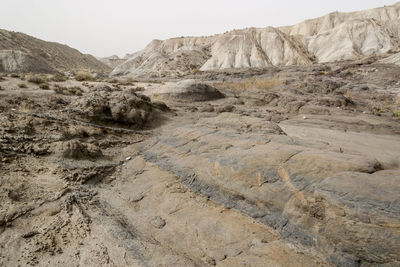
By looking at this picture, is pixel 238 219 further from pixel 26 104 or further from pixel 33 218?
pixel 26 104

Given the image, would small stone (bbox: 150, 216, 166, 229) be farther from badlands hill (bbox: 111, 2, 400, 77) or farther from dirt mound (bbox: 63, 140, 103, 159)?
badlands hill (bbox: 111, 2, 400, 77)

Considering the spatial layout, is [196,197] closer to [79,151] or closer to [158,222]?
[158,222]

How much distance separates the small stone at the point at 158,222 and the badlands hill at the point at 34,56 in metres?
24.2

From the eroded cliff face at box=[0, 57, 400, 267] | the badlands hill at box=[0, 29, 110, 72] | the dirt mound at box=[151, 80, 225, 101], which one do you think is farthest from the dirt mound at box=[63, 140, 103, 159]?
the badlands hill at box=[0, 29, 110, 72]

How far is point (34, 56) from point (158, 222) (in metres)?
28.9

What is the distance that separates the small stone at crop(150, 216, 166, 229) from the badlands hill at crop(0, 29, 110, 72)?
2417cm

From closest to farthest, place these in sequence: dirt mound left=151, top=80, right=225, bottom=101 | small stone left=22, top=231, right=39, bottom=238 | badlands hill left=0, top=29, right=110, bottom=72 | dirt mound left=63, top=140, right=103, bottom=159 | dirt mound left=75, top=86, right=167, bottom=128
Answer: small stone left=22, top=231, right=39, bottom=238 → dirt mound left=63, top=140, right=103, bottom=159 → dirt mound left=75, top=86, right=167, bottom=128 → dirt mound left=151, top=80, right=225, bottom=101 → badlands hill left=0, top=29, right=110, bottom=72

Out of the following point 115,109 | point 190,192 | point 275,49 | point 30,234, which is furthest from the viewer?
point 275,49

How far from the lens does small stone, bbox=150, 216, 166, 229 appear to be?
3176 mm

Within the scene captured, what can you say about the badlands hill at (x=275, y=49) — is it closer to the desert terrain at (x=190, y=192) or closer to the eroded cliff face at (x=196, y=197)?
the desert terrain at (x=190, y=192)

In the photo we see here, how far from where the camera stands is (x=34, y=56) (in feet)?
80.6

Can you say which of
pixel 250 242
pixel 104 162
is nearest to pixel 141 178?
pixel 104 162

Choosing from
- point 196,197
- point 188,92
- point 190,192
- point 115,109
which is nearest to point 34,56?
point 188,92

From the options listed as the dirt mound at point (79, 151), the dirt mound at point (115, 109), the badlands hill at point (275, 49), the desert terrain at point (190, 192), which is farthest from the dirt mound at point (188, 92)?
the badlands hill at point (275, 49)
